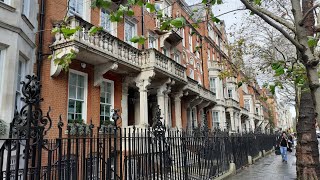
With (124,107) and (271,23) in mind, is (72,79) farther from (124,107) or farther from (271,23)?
(271,23)

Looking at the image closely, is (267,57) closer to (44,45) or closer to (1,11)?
(44,45)

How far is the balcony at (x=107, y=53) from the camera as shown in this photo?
10586mm

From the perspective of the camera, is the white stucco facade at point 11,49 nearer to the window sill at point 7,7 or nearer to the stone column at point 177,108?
the window sill at point 7,7

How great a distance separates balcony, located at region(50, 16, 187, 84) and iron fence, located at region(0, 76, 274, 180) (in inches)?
125

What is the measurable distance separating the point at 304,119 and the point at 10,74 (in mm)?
8944

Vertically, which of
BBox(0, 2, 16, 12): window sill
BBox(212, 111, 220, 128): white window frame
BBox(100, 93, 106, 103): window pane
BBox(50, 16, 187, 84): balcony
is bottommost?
BBox(212, 111, 220, 128): white window frame

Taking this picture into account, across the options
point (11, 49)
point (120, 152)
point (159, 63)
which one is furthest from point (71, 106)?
point (120, 152)

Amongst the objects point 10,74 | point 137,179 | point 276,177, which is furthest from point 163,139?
point 276,177

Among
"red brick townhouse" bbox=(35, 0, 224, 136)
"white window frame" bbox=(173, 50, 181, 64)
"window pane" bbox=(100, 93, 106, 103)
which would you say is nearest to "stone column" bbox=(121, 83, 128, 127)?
"red brick townhouse" bbox=(35, 0, 224, 136)

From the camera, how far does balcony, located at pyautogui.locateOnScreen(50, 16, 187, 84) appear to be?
10586 mm

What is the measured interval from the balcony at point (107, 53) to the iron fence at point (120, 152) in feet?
10.4

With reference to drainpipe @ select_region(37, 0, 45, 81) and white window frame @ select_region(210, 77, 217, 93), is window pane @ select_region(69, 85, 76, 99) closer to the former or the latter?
drainpipe @ select_region(37, 0, 45, 81)

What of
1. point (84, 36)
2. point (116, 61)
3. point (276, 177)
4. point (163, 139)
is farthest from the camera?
point (116, 61)

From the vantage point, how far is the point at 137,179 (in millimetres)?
6602
